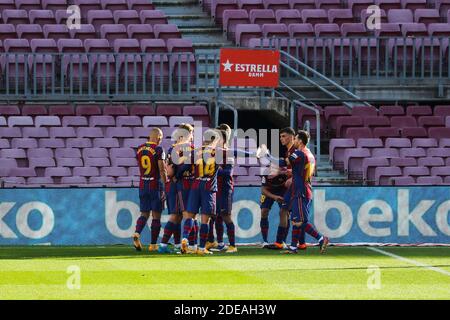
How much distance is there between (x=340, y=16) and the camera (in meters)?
30.2

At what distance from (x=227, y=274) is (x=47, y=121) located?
1072cm

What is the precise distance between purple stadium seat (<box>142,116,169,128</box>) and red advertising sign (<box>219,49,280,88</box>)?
1415 mm

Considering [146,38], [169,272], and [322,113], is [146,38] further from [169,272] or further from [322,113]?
[169,272]

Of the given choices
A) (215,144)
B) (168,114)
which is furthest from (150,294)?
(168,114)

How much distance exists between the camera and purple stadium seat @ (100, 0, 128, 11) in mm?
30594

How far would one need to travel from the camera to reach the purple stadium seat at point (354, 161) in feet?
82.1

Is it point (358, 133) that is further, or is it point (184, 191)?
point (358, 133)

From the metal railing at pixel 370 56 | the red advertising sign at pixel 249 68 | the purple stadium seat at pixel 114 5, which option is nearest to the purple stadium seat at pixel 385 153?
the red advertising sign at pixel 249 68

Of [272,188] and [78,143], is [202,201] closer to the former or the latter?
[272,188]

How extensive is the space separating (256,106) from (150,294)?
1384cm

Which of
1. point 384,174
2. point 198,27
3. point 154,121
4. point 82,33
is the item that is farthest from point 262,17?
point 384,174

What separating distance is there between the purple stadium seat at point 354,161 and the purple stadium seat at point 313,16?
Answer: 19.0ft

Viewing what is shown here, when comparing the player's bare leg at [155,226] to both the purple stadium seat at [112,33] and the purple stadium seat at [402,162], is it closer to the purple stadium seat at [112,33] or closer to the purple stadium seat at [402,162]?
the purple stadium seat at [402,162]

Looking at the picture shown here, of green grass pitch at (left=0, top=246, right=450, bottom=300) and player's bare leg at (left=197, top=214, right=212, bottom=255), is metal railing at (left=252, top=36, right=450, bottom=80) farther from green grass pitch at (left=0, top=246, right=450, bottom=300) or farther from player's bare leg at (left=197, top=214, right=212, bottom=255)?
player's bare leg at (left=197, top=214, right=212, bottom=255)
